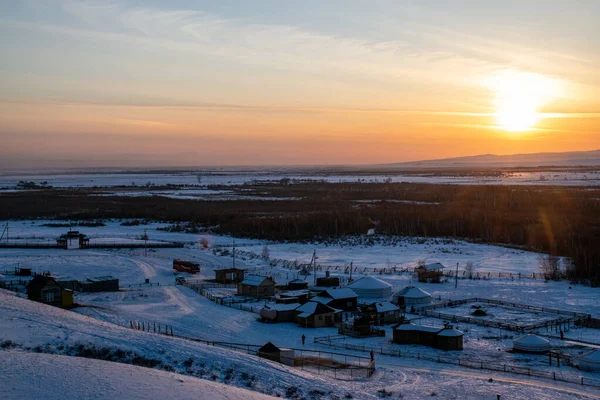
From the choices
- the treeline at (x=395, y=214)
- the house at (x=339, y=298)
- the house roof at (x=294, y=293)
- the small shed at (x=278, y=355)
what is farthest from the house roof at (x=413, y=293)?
the small shed at (x=278, y=355)

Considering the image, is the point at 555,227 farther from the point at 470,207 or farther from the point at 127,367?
the point at 127,367

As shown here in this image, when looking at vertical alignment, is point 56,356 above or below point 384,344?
above

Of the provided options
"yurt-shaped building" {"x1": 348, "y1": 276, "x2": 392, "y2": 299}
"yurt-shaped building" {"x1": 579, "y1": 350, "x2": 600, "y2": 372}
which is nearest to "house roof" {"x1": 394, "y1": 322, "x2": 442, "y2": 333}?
"yurt-shaped building" {"x1": 579, "y1": 350, "x2": 600, "y2": 372}

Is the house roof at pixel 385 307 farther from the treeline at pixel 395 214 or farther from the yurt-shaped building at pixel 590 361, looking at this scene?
the treeline at pixel 395 214

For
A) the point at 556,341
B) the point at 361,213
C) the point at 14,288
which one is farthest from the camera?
the point at 361,213

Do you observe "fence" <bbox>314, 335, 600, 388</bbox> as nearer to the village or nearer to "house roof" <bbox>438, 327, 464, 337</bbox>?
the village

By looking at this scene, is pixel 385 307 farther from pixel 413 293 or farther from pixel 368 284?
pixel 368 284

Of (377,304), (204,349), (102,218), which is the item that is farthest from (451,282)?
(102,218)
